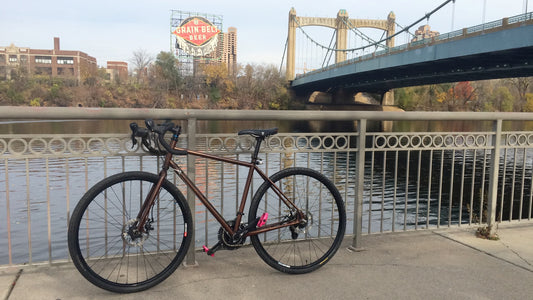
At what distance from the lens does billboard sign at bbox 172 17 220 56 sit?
66.5m

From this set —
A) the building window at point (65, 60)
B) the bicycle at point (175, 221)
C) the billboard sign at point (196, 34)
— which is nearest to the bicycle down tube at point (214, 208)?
the bicycle at point (175, 221)

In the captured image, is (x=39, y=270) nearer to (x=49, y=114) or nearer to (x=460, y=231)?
(x=49, y=114)

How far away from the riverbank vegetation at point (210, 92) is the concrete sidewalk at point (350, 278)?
49412 millimetres

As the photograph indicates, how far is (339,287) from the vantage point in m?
2.70

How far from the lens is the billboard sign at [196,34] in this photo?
66500 mm

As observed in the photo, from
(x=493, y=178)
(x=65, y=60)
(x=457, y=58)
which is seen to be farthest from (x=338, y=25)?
(x=65, y=60)

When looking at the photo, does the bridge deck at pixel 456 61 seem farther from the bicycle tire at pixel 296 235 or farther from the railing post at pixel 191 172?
the railing post at pixel 191 172

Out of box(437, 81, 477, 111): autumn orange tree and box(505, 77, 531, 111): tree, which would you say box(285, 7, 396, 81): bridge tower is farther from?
box(505, 77, 531, 111): tree

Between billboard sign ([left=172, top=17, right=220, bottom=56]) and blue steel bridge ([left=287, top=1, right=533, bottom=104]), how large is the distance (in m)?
34.6

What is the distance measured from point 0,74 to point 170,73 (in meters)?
26.0

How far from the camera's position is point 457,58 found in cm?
2170

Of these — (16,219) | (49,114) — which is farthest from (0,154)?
(16,219)

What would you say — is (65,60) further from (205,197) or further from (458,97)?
(205,197)

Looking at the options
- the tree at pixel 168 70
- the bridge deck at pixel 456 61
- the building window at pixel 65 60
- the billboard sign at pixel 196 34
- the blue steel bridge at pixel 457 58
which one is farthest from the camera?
the building window at pixel 65 60
